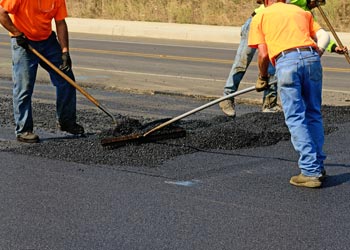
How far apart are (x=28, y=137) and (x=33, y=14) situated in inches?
48.8

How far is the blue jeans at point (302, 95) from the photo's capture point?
7.14 m

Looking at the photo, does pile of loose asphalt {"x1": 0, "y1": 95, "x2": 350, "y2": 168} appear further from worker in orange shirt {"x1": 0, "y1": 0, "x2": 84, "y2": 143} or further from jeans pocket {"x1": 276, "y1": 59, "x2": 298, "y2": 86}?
jeans pocket {"x1": 276, "y1": 59, "x2": 298, "y2": 86}

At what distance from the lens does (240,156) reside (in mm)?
8297

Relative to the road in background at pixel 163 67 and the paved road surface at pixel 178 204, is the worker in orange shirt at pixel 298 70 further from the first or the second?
the road in background at pixel 163 67

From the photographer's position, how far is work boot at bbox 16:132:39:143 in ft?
29.3

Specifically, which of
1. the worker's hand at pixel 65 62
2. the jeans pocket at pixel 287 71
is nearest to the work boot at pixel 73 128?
the worker's hand at pixel 65 62

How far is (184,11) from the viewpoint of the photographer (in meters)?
31.0

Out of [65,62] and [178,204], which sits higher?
[65,62]

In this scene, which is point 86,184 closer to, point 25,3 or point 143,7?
point 25,3

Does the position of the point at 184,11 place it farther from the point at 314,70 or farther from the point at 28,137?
the point at 314,70

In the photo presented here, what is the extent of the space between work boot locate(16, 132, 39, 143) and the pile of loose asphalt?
108 millimetres

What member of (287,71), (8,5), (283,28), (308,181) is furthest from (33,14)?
(308,181)

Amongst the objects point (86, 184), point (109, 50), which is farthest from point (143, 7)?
point (86, 184)

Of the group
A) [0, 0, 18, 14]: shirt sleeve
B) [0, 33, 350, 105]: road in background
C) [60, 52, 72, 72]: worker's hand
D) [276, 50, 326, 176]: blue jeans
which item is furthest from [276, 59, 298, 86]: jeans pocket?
[0, 33, 350, 105]: road in background
